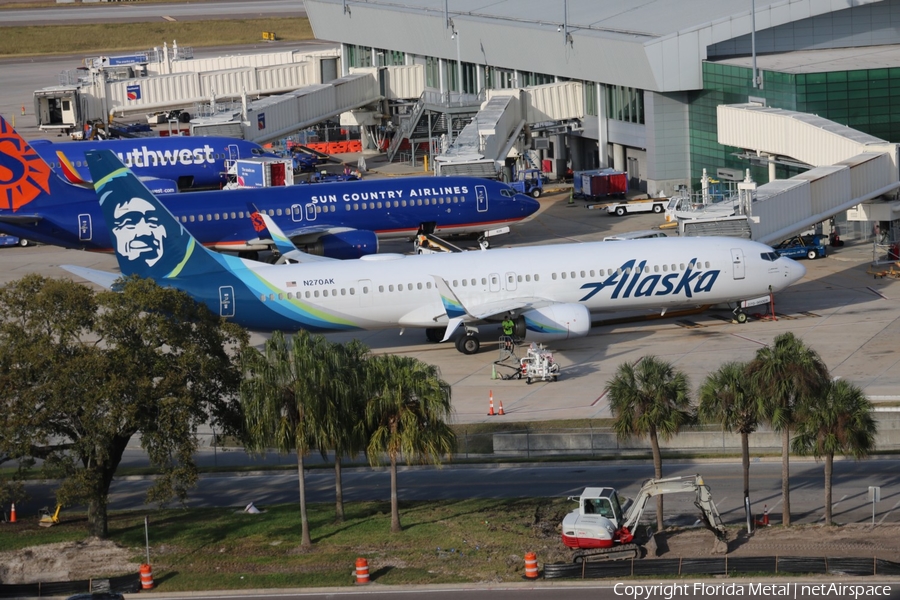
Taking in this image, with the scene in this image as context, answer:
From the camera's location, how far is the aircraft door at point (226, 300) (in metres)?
55.1

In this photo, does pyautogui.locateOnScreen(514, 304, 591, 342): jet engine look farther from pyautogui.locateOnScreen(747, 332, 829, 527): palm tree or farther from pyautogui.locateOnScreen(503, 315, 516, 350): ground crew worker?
pyautogui.locateOnScreen(747, 332, 829, 527): palm tree

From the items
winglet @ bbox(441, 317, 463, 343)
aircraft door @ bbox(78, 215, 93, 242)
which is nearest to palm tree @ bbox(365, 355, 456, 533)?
winglet @ bbox(441, 317, 463, 343)

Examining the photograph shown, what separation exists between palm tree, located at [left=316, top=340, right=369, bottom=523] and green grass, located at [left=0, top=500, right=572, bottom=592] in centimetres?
262

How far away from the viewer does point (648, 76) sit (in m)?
86.2

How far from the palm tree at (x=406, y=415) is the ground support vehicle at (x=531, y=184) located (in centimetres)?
5557

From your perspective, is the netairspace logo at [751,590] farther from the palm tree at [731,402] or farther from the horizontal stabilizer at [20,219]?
the horizontal stabilizer at [20,219]

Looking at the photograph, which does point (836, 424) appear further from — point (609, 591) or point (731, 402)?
point (609, 591)

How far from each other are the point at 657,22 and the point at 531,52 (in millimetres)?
13599

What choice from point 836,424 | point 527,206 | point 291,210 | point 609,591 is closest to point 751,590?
point 609,591

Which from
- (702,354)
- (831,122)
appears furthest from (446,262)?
(831,122)

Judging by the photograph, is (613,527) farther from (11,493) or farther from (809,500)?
(11,493)

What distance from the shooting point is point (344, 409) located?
121 feet

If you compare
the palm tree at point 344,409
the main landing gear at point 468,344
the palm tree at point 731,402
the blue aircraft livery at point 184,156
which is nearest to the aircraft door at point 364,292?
the main landing gear at point 468,344

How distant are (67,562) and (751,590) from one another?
18.2 meters
